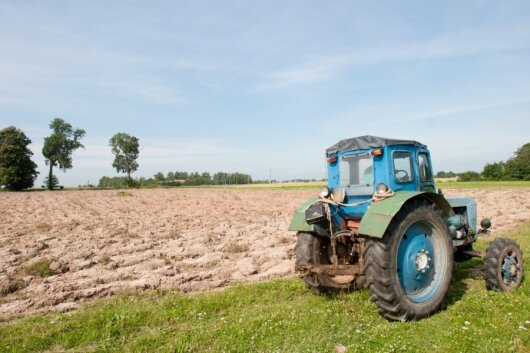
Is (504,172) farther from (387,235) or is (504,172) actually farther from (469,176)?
(387,235)

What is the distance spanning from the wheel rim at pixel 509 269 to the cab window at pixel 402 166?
2.10 m

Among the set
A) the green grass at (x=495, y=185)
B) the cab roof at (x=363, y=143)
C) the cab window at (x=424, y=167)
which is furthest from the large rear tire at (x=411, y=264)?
the green grass at (x=495, y=185)

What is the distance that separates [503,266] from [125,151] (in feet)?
252

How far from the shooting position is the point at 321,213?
16.9 ft

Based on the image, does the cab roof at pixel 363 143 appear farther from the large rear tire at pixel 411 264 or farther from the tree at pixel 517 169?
the tree at pixel 517 169

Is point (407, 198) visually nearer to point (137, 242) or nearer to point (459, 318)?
point (459, 318)

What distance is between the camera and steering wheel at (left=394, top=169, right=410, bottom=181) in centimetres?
533

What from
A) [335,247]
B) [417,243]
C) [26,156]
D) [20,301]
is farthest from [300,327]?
[26,156]

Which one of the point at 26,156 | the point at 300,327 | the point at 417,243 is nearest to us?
the point at 300,327

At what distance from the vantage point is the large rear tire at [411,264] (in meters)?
4.52

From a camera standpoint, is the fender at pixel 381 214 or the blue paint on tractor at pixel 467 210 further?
the blue paint on tractor at pixel 467 210

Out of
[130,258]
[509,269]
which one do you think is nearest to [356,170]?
[509,269]

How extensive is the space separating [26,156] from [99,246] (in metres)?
55.9

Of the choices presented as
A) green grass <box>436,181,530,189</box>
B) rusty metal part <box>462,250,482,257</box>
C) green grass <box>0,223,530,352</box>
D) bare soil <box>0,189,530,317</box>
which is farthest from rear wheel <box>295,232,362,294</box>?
green grass <box>436,181,530,189</box>
